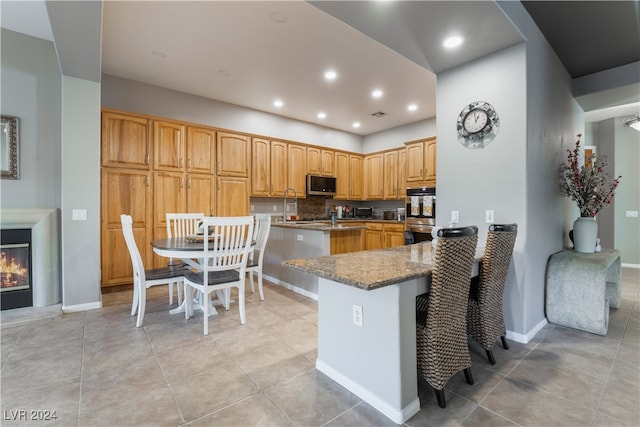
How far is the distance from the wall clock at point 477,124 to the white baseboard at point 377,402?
210 cm

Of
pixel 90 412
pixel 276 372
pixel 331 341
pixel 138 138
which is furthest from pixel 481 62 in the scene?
pixel 138 138

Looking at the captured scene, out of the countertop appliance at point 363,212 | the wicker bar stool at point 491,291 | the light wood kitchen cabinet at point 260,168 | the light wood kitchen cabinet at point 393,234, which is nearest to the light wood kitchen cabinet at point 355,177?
the countertop appliance at point 363,212

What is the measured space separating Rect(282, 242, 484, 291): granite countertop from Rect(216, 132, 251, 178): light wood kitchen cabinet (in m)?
3.22

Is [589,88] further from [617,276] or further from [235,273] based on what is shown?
[235,273]

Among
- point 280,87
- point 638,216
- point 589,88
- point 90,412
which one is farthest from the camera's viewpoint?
point 638,216

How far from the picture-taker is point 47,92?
312cm

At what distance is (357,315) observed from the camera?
5.31ft

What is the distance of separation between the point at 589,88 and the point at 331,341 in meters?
4.03

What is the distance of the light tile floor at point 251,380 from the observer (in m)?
1.49

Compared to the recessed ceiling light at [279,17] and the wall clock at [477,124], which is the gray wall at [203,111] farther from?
the wall clock at [477,124]

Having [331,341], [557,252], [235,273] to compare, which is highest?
[557,252]

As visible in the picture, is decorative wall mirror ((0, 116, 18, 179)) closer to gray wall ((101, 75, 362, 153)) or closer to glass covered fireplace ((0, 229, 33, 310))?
glass covered fireplace ((0, 229, 33, 310))

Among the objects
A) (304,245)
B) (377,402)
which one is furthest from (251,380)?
(304,245)

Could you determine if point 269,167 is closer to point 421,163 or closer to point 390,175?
point 390,175
